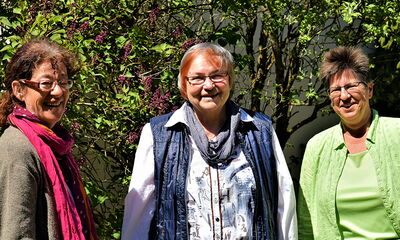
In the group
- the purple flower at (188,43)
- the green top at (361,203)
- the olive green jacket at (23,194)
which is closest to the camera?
the olive green jacket at (23,194)

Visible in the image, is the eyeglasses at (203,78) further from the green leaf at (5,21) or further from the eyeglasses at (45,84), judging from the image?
the green leaf at (5,21)

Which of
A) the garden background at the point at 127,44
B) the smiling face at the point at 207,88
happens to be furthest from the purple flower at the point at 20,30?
the smiling face at the point at 207,88

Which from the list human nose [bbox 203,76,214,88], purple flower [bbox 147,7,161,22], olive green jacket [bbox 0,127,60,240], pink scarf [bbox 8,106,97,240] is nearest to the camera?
olive green jacket [bbox 0,127,60,240]

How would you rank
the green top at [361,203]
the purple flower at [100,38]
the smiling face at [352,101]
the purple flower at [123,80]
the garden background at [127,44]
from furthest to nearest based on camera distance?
the purple flower at [123,80]
the purple flower at [100,38]
the garden background at [127,44]
the smiling face at [352,101]
the green top at [361,203]

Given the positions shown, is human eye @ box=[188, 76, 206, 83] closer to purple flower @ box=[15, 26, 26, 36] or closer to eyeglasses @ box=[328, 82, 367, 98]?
eyeglasses @ box=[328, 82, 367, 98]

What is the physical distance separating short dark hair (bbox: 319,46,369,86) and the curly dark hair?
4.96ft

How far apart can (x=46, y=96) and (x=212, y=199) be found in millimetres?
960

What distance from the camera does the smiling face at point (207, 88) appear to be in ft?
10.7

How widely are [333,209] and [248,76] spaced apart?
2.74 metres

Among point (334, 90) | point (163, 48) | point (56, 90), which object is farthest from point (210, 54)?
point (163, 48)

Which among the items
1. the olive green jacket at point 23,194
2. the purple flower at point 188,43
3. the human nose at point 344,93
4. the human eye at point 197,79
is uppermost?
the purple flower at point 188,43

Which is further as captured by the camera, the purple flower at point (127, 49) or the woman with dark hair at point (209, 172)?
the purple flower at point (127, 49)

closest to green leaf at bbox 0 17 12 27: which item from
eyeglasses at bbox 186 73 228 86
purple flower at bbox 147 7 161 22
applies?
purple flower at bbox 147 7 161 22

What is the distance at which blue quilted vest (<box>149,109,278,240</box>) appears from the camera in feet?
10.5
